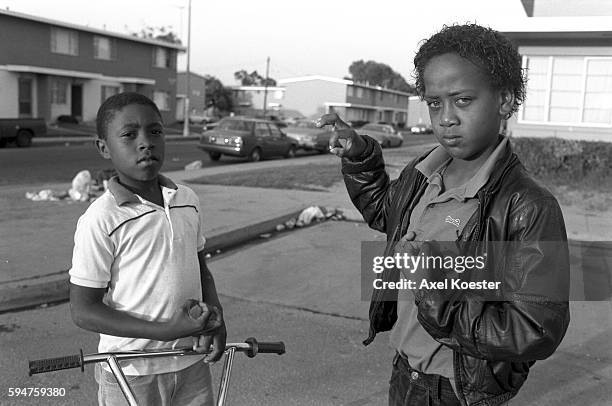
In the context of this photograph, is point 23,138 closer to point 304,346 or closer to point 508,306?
point 304,346

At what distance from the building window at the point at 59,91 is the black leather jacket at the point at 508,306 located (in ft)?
128

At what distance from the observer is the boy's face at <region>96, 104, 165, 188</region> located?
2.16 metres

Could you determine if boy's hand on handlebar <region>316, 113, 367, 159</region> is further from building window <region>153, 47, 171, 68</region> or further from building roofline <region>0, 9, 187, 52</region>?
building window <region>153, 47, 171, 68</region>

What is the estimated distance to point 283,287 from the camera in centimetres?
610

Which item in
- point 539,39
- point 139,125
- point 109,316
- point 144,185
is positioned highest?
point 539,39

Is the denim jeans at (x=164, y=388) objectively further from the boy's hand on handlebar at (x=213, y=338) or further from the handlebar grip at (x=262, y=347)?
the handlebar grip at (x=262, y=347)

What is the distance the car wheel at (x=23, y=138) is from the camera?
22.5 m

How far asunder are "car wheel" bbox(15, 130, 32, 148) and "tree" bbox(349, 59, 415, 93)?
102795 mm

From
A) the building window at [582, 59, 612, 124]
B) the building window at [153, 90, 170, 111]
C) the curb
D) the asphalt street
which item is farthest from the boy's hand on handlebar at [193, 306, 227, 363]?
the building window at [153, 90, 170, 111]

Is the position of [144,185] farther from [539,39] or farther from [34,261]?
[539,39]

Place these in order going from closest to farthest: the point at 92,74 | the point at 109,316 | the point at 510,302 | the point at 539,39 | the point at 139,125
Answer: the point at 510,302 < the point at 109,316 < the point at 139,125 < the point at 539,39 < the point at 92,74

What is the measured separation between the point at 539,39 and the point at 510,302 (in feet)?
48.4

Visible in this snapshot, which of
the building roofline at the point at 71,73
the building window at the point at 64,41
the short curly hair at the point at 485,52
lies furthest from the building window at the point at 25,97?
the short curly hair at the point at 485,52

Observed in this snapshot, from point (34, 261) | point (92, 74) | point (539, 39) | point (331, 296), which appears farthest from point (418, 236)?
point (92, 74)
